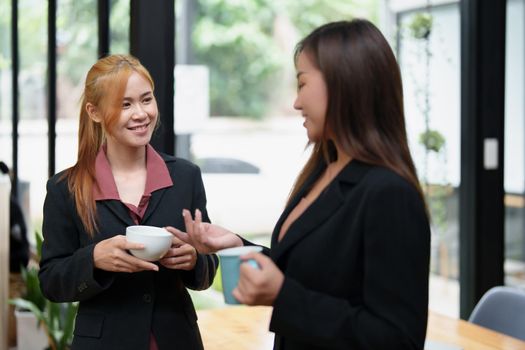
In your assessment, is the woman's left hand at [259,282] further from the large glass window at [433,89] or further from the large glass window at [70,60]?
the large glass window at [70,60]

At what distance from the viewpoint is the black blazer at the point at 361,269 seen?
1.24 m

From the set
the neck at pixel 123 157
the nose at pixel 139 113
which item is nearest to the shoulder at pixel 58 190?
the neck at pixel 123 157

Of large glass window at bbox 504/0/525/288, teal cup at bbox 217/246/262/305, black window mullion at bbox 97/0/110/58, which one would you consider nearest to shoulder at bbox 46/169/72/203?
teal cup at bbox 217/246/262/305

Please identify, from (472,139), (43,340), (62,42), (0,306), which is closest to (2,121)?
(62,42)

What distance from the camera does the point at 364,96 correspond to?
1285 millimetres

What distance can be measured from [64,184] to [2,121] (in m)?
4.18

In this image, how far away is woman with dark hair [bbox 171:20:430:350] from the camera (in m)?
1.25

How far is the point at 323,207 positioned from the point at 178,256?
18.3 inches

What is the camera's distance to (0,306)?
10.2 feet

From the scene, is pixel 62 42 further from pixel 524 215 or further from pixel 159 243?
pixel 159 243

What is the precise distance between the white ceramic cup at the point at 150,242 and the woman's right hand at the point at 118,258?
2 centimetres

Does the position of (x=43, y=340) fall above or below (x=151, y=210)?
below

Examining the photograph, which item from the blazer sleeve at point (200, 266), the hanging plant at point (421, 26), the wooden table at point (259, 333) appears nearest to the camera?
the blazer sleeve at point (200, 266)

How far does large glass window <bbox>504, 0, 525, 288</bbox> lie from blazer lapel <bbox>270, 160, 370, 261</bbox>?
2376 millimetres
